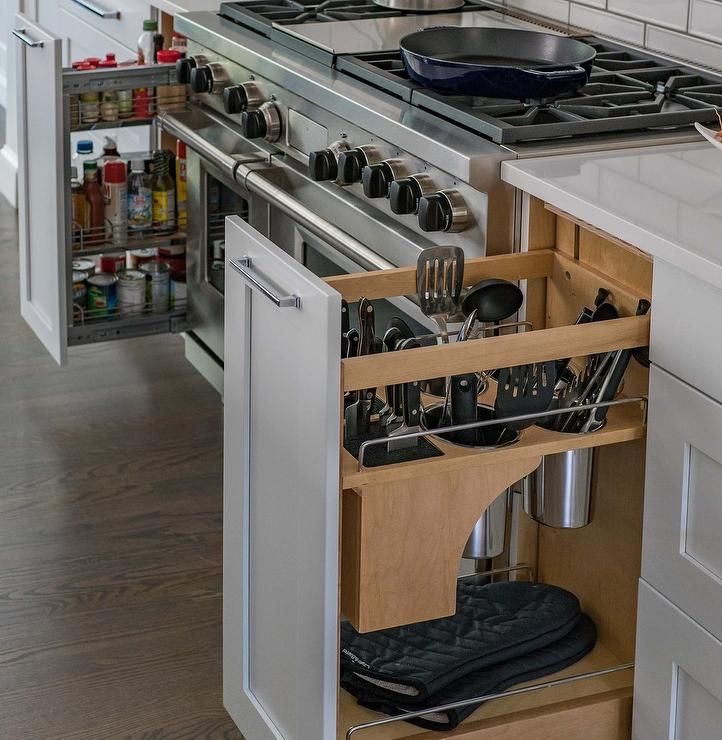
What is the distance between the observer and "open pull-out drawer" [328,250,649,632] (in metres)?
1.49

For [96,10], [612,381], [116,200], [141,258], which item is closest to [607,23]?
[612,381]

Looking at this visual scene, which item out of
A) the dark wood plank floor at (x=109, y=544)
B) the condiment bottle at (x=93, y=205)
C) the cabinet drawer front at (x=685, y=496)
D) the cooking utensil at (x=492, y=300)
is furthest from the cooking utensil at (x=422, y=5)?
the cabinet drawer front at (x=685, y=496)

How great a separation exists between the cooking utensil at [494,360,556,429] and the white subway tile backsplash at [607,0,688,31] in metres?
1.02

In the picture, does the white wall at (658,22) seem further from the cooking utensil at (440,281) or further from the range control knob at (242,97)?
the cooking utensil at (440,281)

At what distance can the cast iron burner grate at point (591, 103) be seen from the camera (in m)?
1.94

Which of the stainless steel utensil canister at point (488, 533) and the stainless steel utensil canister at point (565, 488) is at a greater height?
the stainless steel utensil canister at point (565, 488)

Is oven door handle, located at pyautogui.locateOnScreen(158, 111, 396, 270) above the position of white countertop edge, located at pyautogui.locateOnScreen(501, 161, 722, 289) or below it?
below

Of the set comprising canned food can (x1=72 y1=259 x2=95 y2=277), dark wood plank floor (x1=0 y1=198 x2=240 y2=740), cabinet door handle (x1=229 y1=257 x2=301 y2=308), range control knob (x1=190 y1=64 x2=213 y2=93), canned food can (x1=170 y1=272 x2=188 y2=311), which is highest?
range control knob (x1=190 y1=64 x2=213 y2=93)

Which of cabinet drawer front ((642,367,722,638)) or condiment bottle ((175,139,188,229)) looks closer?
cabinet drawer front ((642,367,722,638))

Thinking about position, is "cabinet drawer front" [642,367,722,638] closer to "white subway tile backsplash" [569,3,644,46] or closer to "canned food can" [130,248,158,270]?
"white subway tile backsplash" [569,3,644,46]

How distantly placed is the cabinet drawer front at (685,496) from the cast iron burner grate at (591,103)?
0.49 metres

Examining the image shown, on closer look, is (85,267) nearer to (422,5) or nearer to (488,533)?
(422,5)

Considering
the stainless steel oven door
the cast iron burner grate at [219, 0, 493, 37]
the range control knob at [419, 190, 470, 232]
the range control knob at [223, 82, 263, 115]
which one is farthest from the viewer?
the cast iron burner grate at [219, 0, 493, 37]

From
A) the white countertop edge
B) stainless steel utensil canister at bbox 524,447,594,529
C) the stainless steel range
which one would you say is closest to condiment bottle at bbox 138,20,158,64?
the stainless steel range
